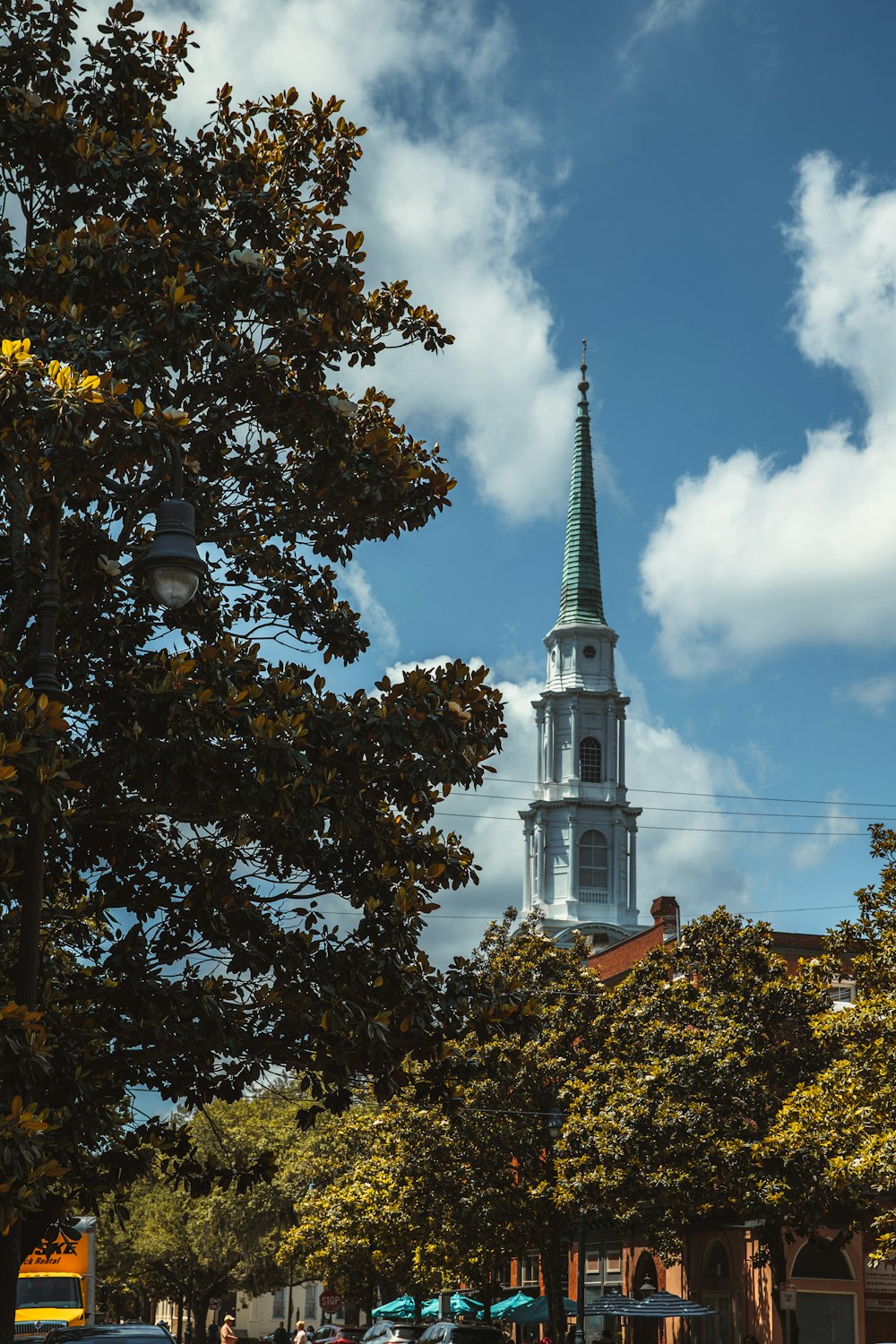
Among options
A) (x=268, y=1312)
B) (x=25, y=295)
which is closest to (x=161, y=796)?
(x=25, y=295)

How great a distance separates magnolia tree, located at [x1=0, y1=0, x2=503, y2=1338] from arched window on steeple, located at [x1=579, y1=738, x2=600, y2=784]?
86.9m

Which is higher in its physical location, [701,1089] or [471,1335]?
[701,1089]

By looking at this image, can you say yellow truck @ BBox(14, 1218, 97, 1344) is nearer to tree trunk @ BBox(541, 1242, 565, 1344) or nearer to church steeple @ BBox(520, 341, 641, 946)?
tree trunk @ BBox(541, 1242, 565, 1344)

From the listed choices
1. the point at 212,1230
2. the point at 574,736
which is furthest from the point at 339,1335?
the point at 574,736

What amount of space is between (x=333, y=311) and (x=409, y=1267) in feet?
147

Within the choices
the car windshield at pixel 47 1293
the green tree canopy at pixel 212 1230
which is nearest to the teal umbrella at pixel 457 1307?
the green tree canopy at pixel 212 1230

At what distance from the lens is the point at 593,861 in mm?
100062

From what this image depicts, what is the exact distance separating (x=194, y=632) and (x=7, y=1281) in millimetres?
5924

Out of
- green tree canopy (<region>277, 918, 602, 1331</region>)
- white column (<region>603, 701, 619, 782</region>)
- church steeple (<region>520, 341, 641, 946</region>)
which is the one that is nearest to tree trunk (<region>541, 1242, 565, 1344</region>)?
green tree canopy (<region>277, 918, 602, 1331</region>)

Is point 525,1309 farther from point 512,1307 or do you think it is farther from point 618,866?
point 618,866

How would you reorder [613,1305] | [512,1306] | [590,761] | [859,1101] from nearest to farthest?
1. [859,1101]
2. [613,1305]
3. [512,1306]
4. [590,761]

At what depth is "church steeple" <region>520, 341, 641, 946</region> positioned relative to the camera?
3907 inches

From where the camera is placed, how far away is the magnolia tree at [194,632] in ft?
37.3

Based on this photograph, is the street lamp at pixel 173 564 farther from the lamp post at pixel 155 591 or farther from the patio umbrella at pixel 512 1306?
the patio umbrella at pixel 512 1306
